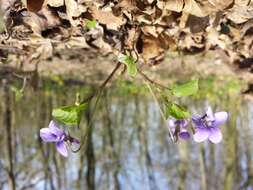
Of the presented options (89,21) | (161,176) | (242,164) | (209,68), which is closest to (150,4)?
(89,21)

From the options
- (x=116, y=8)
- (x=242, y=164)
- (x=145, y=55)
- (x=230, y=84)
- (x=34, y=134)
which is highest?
(x=116, y=8)

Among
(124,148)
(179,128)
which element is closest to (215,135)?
(179,128)

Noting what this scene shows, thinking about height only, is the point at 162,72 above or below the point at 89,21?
below

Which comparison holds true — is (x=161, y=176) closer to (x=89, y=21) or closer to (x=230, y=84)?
(x=230, y=84)

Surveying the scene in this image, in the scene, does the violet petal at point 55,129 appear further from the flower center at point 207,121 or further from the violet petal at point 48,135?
the flower center at point 207,121

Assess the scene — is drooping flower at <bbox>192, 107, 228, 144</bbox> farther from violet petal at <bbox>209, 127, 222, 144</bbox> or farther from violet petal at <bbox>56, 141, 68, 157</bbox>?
violet petal at <bbox>56, 141, 68, 157</bbox>

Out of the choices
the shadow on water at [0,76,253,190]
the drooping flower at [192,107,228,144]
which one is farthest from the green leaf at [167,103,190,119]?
the shadow on water at [0,76,253,190]

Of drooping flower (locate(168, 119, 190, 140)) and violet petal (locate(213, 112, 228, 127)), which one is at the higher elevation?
violet petal (locate(213, 112, 228, 127))
